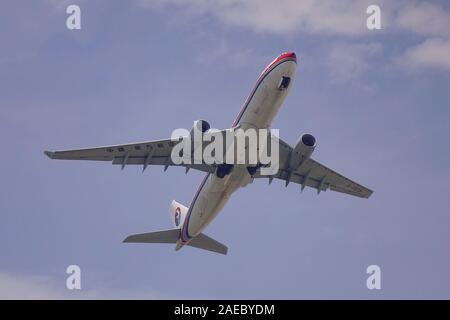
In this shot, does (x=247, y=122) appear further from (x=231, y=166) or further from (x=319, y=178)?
(x=319, y=178)

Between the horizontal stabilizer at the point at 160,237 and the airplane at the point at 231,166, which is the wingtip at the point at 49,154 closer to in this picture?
the airplane at the point at 231,166

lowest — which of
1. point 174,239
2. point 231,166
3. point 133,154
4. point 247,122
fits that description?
point 174,239

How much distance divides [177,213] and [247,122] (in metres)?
16.1

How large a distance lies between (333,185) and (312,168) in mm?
2645

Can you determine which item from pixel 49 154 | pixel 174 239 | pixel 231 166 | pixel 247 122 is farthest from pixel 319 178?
pixel 49 154

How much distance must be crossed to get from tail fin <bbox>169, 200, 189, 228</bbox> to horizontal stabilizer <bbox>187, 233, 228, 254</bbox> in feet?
5.47

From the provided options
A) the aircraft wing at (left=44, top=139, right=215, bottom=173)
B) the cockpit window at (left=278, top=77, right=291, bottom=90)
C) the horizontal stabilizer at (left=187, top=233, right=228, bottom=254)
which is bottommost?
the horizontal stabilizer at (left=187, top=233, right=228, bottom=254)

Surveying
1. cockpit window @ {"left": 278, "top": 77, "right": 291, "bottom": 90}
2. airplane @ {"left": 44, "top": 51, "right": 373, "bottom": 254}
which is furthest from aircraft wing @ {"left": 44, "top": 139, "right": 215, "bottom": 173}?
cockpit window @ {"left": 278, "top": 77, "right": 291, "bottom": 90}

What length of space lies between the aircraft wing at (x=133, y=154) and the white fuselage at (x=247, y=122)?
152 centimetres

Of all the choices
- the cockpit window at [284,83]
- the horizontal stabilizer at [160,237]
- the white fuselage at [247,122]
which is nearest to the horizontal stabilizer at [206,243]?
the horizontal stabilizer at [160,237]

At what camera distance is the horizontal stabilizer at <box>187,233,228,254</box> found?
57.2 m

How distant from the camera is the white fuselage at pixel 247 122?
44.8 m

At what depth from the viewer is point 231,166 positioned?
159 feet

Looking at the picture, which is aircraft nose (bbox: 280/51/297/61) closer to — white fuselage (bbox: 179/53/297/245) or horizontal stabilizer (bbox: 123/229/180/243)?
white fuselage (bbox: 179/53/297/245)
